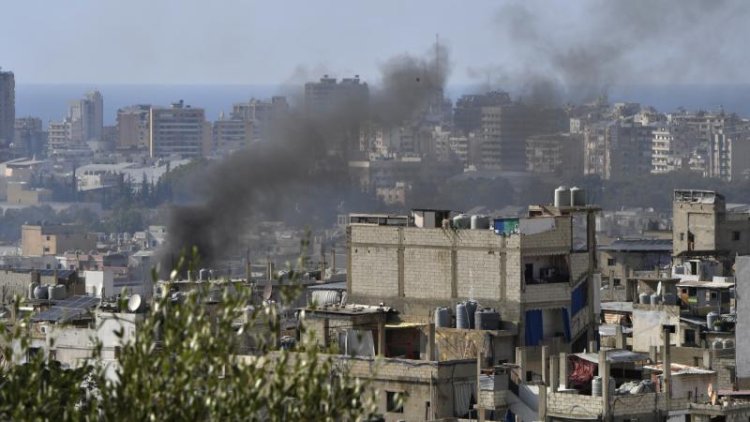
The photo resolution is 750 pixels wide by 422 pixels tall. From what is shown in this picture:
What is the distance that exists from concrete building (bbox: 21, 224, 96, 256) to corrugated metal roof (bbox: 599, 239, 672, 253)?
63.8 meters

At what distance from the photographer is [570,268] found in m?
38.8

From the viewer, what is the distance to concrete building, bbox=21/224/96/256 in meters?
137

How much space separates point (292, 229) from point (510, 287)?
288 ft

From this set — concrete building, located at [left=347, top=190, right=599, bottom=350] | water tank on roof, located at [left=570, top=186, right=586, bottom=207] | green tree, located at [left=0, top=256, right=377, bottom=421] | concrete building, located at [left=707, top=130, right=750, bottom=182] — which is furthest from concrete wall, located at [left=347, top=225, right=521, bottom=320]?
concrete building, located at [left=707, top=130, right=750, bottom=182]

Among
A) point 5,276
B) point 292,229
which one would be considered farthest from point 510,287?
point 292,229

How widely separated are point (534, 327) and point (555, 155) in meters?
126

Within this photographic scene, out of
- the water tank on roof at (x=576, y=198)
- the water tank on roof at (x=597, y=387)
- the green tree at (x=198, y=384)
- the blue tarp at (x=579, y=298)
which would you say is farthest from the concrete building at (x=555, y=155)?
the green tree at (x=198, y=384)

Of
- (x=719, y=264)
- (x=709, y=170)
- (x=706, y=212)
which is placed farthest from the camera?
(x=709, y=170)

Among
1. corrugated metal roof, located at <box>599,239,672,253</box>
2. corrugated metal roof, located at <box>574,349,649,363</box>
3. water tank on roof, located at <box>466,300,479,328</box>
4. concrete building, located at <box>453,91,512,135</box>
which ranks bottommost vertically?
corrugated metal roof, located at <box>574,349,649,363</box>

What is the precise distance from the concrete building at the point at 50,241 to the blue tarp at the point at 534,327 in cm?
9757

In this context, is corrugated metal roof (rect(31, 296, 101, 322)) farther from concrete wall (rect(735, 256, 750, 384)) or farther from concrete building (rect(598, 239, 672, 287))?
concrete building (rect(598, 239, 672, 287))

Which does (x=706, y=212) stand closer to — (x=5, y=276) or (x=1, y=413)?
(x=5, y=276)

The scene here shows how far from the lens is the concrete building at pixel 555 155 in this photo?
16012cm

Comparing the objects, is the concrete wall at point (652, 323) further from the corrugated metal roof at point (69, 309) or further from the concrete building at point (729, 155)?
the concrete building at point (729, 155)
